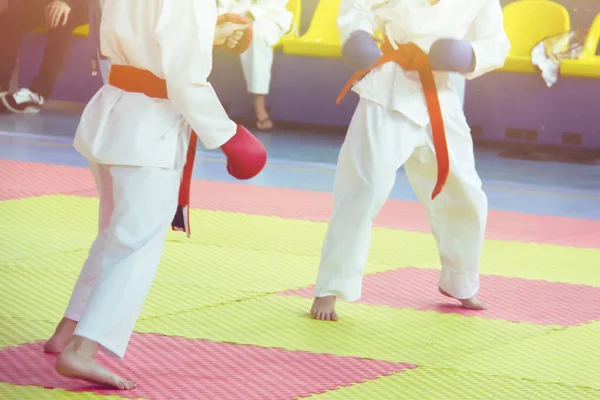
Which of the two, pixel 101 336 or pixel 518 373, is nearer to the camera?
pixel 101 336

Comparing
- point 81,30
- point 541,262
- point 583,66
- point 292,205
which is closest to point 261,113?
point 81,30

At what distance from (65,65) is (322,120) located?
9.01ft

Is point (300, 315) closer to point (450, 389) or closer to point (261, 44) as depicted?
point (450, 389)

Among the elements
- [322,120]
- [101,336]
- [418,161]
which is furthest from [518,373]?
[322,120]

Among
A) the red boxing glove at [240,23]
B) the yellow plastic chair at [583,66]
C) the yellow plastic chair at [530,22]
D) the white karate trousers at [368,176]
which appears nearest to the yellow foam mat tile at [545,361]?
the white karate trousers at [368,176]

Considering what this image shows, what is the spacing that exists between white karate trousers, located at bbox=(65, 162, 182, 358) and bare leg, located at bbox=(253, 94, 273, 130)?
23.7 feet

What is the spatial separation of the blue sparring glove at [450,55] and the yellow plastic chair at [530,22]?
6.24m

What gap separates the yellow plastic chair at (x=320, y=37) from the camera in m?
10.3

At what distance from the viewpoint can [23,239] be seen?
5.28m

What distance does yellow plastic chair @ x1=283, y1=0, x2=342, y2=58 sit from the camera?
1027 centimetres

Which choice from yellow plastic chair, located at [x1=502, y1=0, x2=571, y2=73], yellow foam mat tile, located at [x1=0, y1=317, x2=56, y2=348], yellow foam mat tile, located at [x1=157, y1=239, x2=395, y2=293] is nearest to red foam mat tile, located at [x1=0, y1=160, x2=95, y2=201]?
yellow foam mat tile, located at [x1=157, y1=239, x2=395, y2=293]

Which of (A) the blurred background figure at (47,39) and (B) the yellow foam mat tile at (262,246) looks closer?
(B) the yellow foam mat tile at (262,246)

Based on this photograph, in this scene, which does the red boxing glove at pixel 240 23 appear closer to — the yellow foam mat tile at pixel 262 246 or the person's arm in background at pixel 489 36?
the person's arm in background at pixel 489 36

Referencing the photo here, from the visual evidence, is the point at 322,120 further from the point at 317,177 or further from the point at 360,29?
the point at 360,29
